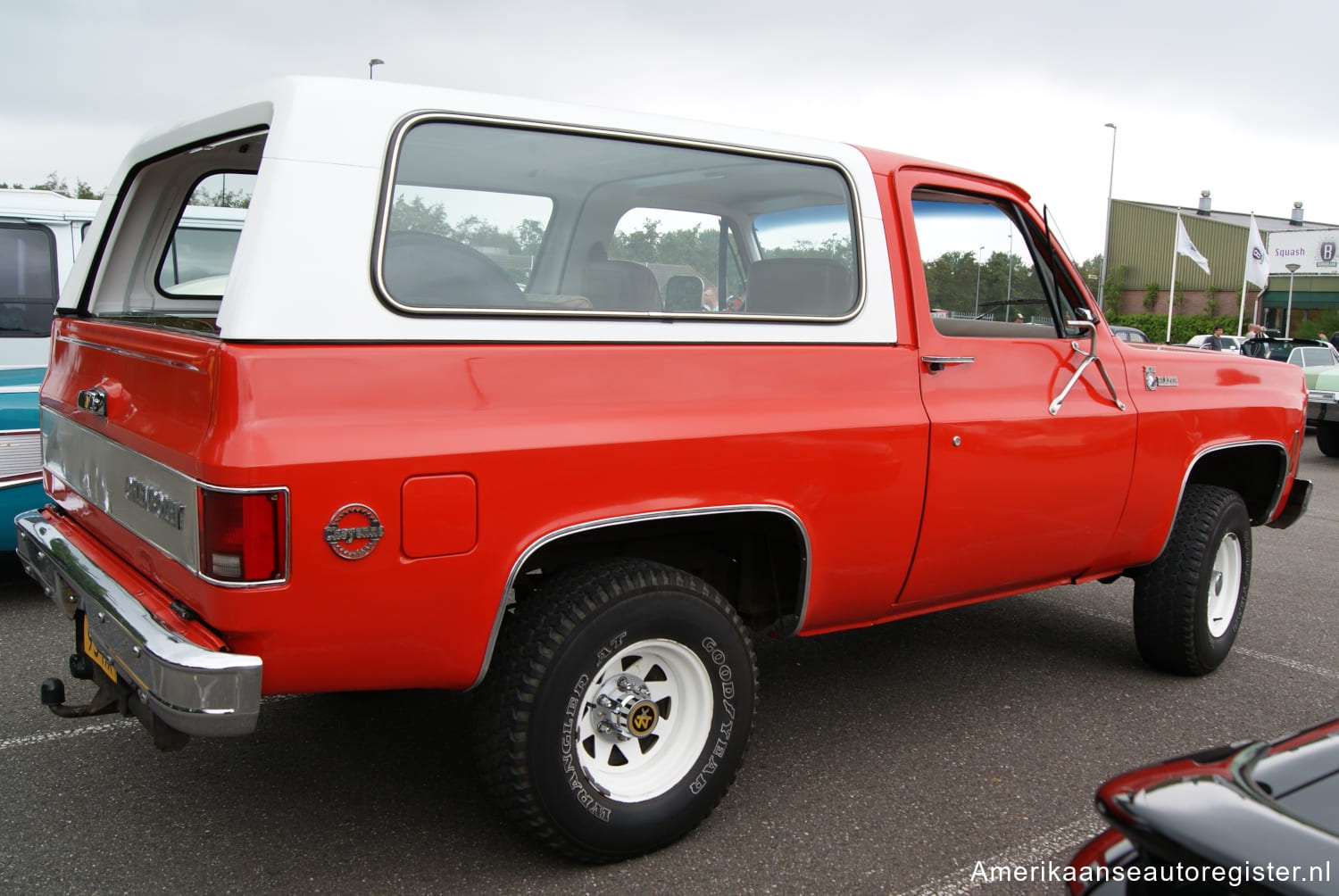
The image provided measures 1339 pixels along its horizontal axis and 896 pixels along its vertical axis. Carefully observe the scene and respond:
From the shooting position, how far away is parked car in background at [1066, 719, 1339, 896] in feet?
4.27

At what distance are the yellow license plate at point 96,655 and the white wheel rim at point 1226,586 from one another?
416 cm

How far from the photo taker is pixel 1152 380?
157 inches

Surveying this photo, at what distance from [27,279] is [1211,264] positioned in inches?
1791

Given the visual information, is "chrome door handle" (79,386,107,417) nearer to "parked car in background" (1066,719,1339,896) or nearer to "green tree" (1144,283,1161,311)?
"parked car in background" (1066,719,1339,896)

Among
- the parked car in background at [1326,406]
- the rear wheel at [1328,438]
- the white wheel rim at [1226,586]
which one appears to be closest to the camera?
Result: the white wheel rim at [1226,586]

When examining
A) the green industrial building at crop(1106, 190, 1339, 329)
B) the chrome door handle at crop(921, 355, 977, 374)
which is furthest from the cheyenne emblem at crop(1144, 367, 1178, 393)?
the green industrial building at crop(1106, 190, 1339, 329)

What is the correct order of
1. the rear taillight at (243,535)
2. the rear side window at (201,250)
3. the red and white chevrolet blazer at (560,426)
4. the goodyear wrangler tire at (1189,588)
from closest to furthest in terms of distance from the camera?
the rear taillight at (243,535) → the red and white chevrolet blazer at (560,426) → the rear side window at (201,250) → the goodyear wrangler tire at (1189,588)

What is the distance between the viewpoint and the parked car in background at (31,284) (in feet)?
16.1

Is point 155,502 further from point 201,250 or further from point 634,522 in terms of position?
point 201,250

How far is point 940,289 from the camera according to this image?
3553 millimetres

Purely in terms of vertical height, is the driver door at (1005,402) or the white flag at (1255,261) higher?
the white flag at (1255,261)

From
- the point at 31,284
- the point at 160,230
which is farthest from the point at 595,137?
the point at 31,284

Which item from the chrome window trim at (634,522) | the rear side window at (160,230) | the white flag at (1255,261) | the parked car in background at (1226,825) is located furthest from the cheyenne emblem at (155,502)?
the white flag at (1255,261)

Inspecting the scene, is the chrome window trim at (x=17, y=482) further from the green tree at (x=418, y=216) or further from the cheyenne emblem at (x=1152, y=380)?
the cheyenne emblem at (x=1152, y=380)
